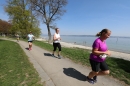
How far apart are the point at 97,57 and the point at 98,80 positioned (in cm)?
105

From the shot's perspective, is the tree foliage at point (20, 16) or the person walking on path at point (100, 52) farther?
the tree foliage at point (20, 16)

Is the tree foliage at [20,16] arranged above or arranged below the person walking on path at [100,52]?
above

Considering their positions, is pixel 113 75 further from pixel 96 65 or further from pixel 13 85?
pixel 13 85

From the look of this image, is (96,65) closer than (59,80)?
Yes

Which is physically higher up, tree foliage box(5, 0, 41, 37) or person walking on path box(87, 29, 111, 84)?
tree foliage box(5, 0, 41, 37)

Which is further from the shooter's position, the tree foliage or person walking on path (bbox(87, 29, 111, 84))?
the tree foliage

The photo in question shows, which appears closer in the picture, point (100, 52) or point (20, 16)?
point (100, 52)

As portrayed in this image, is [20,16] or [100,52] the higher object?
[20,16]

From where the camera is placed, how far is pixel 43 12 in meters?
25.2

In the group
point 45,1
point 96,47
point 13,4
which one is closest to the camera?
point 96,47

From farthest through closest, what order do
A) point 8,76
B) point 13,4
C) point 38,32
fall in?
point 38,32, point 13,4, point 8,76

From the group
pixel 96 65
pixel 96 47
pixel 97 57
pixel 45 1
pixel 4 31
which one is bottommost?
pixel 96 65

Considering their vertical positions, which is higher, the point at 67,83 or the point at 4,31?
the point at 4,31

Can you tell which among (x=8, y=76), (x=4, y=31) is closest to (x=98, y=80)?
(x=8, y=76)
